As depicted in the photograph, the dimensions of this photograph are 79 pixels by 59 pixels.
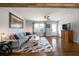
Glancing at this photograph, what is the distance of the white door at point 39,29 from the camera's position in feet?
9.21

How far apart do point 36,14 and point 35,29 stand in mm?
351

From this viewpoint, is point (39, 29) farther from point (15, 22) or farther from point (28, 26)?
point (15, 22)

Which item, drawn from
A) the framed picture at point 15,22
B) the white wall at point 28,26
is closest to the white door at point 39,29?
the white wall at point 28,26

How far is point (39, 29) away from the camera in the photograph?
285 centimetres

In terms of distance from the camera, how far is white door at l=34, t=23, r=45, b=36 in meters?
2.81

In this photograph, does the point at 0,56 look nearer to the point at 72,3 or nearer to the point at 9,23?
the point at 9,23

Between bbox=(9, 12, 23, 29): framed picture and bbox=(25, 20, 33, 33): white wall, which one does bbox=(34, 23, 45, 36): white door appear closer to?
bbox=(25, 20, 33, 33): white wall

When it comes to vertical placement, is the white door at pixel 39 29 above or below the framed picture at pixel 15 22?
below

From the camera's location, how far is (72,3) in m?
2.15

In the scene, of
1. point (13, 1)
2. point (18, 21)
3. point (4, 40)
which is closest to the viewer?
point (13, 1)

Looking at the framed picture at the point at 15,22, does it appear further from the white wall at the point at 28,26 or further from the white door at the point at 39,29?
the white door at the point at 39,29

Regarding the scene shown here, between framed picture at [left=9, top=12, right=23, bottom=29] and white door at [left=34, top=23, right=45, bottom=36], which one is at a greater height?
framed picture at [left=9, top=12, right=23, bottom=29]

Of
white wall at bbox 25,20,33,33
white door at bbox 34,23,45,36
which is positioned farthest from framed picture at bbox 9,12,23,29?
white door at bbox 34,23,45,36

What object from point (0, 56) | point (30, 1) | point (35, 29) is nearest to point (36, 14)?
point (35, 29)
